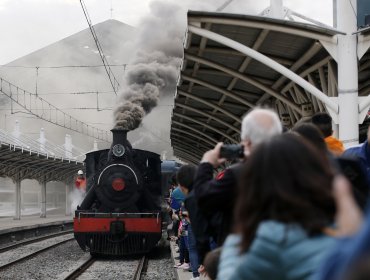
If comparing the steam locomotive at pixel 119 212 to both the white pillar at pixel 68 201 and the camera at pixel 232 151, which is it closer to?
the camera at pixel 232 151

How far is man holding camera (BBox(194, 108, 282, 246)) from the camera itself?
8.24ft

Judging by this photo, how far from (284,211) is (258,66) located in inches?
343

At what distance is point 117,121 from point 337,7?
9971 millimetres

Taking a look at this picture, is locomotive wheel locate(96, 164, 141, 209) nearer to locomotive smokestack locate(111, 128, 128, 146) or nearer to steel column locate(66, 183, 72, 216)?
locomotive smokestack locate(111, 128, 128, 146)

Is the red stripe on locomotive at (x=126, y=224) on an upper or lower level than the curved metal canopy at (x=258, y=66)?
lower

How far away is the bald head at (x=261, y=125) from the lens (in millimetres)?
2484

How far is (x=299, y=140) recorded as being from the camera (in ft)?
6.16

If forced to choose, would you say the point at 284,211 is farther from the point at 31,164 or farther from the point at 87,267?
the point at 31,164

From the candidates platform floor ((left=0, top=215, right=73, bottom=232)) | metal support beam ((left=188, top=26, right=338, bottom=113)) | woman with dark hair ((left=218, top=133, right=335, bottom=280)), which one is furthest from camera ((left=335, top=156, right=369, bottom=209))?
platform floor ((left=0, top=215, right=73, bottom=232))

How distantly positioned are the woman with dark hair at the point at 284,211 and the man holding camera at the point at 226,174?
618 mm

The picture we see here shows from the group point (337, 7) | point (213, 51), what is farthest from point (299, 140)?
point (213, 51)

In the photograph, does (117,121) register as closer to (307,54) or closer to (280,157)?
(307,54)

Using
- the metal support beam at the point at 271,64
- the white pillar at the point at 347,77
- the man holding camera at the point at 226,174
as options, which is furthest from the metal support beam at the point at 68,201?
the man holding camera at the point at 226,174

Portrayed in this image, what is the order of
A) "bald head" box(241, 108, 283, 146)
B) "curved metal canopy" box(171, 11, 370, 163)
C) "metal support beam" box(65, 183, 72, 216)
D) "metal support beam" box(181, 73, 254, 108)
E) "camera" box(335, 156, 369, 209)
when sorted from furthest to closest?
1. "metal support beam" box(65, 183, 72, 216)
2. "metal support beam" box(181, 73, 254, 108)
3. "curved metal canopy" box(171, 11, 370, 163)
4. "camera" box(335, 156, 369, 209)
5. "bald head" box(241, 108, 283, 146)
